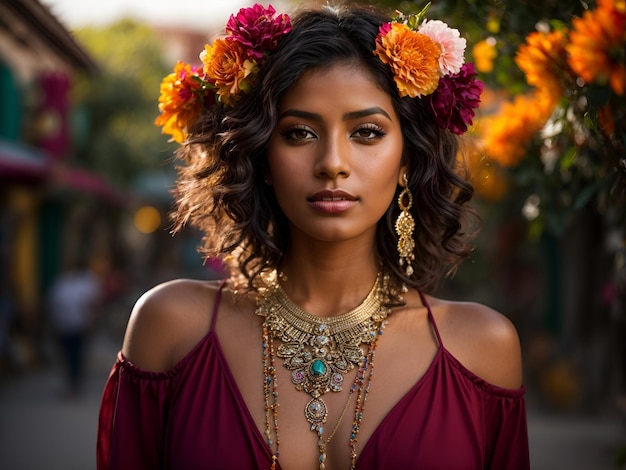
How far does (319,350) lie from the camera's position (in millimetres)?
2611

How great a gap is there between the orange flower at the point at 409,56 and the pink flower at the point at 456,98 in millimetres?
63

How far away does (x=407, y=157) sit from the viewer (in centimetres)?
266

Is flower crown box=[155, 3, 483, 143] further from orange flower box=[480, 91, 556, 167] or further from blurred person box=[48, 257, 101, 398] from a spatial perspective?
blurred person box=[48, 257, 101, 398]

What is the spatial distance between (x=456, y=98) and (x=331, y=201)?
53cm

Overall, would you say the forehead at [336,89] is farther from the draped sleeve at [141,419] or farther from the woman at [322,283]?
the draped sleeve at [141,419]

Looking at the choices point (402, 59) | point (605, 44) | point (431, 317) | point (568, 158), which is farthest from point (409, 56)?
point (605, 44)

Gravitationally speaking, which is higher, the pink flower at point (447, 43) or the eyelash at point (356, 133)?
the pink flower at point (447, 43)

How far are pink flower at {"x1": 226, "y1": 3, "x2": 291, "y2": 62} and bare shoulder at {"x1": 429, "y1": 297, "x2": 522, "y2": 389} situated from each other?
1018 millimetres

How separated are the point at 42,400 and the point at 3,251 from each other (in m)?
2.43

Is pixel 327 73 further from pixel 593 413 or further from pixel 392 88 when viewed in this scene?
pixel 593 413

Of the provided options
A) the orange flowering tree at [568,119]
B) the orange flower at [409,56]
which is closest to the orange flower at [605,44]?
the orange flowering tree at [568,119]

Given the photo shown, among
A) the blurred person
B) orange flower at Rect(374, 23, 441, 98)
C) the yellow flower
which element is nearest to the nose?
orange flower at Rect(374, 23, 441, 98)

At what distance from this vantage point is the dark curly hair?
2514 mm

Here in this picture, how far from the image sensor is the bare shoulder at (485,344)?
8.58ft
